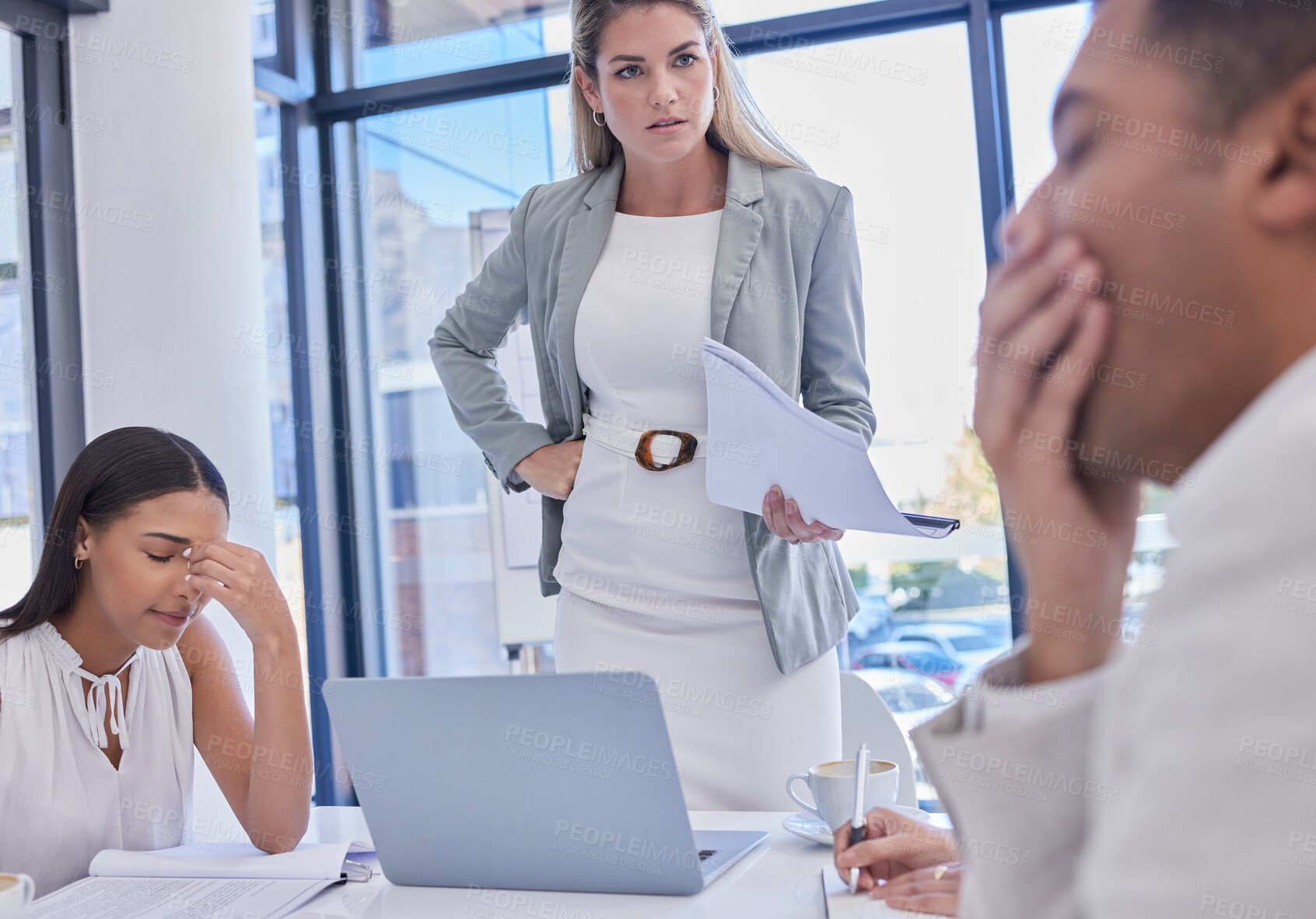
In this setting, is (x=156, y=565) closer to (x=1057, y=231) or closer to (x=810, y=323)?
(x=810, y=323)

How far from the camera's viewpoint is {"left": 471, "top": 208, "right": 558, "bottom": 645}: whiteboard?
3.44 meters

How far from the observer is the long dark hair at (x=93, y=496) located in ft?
5.23

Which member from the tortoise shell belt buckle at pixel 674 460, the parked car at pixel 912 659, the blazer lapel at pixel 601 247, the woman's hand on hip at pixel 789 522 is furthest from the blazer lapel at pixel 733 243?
the parked car at pixel 912 659

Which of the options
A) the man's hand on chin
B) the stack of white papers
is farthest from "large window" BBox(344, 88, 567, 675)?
the man's hand on chin

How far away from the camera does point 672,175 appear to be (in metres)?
1.83

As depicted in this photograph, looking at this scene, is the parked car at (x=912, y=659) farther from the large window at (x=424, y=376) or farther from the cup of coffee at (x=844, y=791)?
the cup of coffee at (x=844, y=791)

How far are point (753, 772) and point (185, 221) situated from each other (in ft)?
7.81

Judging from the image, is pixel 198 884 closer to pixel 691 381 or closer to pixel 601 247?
pixel 691 381

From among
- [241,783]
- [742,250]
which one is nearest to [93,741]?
[241,783]

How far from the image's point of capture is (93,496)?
1605mm

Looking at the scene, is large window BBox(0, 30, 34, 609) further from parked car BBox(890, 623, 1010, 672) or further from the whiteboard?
parked car BBox(890, 623, 1010, 672)

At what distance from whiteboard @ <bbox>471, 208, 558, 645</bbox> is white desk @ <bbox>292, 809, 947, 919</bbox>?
232cm

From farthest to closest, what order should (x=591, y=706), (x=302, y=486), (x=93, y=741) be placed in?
(x=302, y=486), (x=93, y=741), (x=591, y=706)

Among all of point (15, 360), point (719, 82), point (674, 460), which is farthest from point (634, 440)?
point (15, 360)
